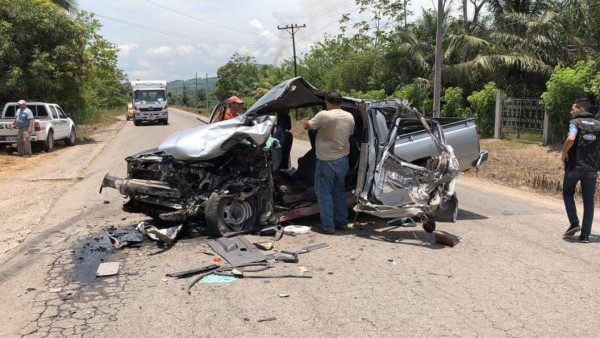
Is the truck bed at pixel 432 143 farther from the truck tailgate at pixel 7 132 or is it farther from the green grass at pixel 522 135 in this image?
the truck tailgate at pixel 7 132

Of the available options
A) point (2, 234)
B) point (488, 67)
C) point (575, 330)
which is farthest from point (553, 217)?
point (488, 67)

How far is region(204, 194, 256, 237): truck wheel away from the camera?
5.91 m

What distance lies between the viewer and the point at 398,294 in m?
4.37

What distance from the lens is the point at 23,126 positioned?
16.1 metres

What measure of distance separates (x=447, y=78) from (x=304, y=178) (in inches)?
695

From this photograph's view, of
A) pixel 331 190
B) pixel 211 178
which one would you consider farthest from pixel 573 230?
pixel 211 178

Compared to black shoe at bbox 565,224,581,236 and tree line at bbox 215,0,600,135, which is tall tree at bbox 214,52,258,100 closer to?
tree line at bbox 215,0,600,135

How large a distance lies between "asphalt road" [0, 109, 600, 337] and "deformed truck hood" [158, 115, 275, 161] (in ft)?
3.53

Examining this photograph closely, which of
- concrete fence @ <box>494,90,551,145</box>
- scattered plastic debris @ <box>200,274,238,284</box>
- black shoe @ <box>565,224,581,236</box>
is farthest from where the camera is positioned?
concrete fence @ <box>494,90,551,145</box>

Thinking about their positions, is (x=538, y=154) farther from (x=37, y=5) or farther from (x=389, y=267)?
(x=37, y=5)

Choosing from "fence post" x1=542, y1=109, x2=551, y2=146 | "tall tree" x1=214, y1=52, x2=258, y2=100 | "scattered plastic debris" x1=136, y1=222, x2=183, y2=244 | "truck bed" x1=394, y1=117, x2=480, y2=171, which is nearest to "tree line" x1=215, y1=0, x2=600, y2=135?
"fence post" x1=542, y1=109, x2=551, y2=146

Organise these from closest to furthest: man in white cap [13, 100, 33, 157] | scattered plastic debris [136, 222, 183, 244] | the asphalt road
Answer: the asphalt road → scattered plastic debris [136, 222, 183, 244] → man in white cap [13, 100, 33, 157]

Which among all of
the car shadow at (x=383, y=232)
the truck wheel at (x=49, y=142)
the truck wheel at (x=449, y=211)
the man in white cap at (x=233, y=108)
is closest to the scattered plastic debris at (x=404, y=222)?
the car shadow at (x=383, y=232)

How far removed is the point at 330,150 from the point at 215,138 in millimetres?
1456
